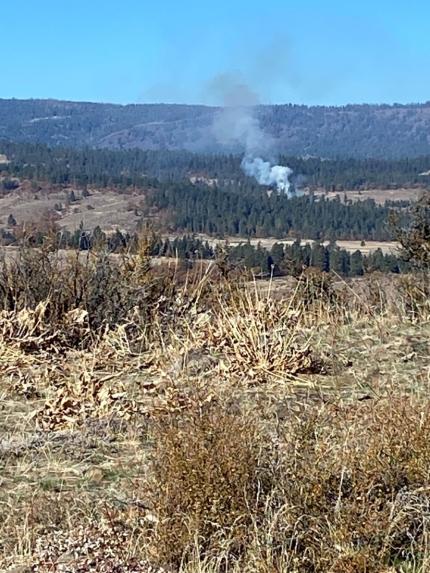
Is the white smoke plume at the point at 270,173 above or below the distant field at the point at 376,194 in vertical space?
above

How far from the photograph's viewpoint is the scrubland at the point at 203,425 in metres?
2.84

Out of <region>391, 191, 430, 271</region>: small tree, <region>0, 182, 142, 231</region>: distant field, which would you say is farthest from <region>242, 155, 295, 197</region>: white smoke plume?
<region>391, 191, 430, 271</region>: small tree

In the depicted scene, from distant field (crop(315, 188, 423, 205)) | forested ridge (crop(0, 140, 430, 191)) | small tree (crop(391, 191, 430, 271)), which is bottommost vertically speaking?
small tree (crop(391, 191, 430, 271))

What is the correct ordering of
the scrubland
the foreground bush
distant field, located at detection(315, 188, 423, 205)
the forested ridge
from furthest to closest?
1. distant field, located at detection(315, 188, 423, 205)
2. the forested ridge
3. the scrubland
4. the foreground bush

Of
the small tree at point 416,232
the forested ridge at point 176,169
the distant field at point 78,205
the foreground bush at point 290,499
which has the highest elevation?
the forested ridge at point 176,169

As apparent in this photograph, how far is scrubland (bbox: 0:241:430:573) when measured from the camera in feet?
9.32

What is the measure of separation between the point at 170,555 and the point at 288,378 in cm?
223

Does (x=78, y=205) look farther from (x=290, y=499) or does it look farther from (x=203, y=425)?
(x=290, y=499)

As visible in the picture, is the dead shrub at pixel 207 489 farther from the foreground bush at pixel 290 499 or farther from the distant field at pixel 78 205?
the distant field at pixel 78 205

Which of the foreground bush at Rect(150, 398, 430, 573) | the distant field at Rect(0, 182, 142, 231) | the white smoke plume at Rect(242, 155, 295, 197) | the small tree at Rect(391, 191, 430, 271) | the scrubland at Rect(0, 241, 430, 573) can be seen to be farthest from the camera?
the white smoke plume at Rect(242, 155, 295, 197)

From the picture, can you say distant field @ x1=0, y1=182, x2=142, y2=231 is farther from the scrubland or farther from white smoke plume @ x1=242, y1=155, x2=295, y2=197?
the scrubland

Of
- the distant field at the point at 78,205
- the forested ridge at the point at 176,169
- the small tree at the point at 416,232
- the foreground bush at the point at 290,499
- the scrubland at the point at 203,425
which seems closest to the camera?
the foreground bush at the point at 290,499

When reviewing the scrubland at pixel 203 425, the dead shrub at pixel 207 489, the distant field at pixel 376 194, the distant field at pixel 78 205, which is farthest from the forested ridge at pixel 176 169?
the dead shrub at pixel 207 489

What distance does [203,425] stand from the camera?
9.99 feet
